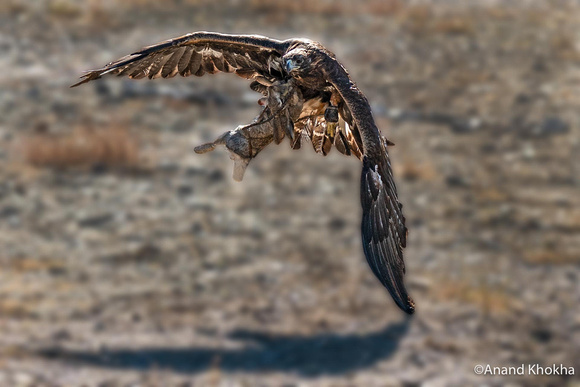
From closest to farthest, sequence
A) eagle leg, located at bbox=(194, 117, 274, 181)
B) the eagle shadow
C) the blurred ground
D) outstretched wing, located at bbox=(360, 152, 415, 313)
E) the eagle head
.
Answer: outstretched wing, located at bbox=(360, 152, 415, 313) → the eagle head → eagle leg, located at bbox=(194, 117, 274, 181) → the eagle shadow → the blurred ground

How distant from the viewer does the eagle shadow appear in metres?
18.2

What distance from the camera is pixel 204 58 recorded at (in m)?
7.61

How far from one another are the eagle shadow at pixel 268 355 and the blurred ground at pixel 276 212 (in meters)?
0.04

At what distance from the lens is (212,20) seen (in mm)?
25875

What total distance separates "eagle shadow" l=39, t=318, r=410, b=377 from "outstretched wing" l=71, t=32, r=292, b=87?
37.6ft

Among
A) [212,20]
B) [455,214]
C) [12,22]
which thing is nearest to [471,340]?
[455,214]

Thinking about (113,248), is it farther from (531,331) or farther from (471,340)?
(531,331)

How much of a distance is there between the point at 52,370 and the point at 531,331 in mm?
9991

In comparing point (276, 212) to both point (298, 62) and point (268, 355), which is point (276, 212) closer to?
point (268, 355)

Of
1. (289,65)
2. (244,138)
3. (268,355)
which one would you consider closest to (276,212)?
(268,355)

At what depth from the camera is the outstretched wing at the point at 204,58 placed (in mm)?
6953

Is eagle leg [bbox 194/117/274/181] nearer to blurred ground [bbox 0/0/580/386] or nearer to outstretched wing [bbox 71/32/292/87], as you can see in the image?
outstretched wing [bbox 71/32/292/87]

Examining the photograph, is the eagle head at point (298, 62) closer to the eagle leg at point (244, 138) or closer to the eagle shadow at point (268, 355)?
the eagle leg at point (244, 138)

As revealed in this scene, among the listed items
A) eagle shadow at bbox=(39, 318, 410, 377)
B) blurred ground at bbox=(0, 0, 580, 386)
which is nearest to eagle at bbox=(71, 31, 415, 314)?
blurred ground at bbox=(0, 0, 580, 386)
